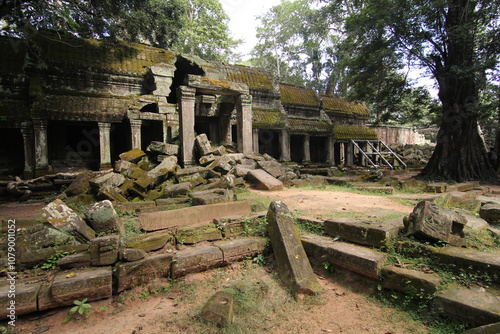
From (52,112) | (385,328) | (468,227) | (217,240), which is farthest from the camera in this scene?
(52,112)

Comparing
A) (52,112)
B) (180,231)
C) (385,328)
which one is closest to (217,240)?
(180,231)

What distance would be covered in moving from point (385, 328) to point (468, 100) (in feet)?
37.9

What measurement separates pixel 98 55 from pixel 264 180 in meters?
9.30

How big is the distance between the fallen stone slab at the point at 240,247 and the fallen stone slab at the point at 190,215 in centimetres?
84

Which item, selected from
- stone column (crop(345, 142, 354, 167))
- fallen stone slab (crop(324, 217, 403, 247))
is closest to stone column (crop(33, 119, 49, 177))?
fallen stone slab (crop(324, 217, 403, 247))

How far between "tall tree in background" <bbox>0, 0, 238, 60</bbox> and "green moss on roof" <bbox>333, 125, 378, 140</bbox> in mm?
11701

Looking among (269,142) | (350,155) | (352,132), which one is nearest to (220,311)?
(269,142)

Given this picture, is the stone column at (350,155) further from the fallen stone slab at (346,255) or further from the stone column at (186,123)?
the fallen stone slab at (346,255)

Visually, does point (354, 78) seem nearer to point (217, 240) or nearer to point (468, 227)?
point (468, 227)

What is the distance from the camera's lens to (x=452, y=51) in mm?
10062

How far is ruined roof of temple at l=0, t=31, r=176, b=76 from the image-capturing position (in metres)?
10.0

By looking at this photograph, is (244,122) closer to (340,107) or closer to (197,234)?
A: (197,234)

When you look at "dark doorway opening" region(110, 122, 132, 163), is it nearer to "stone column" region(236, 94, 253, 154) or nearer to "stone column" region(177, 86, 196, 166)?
"stone column" region(177, 86, 196, 166)

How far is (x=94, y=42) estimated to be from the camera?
36.6 feet
